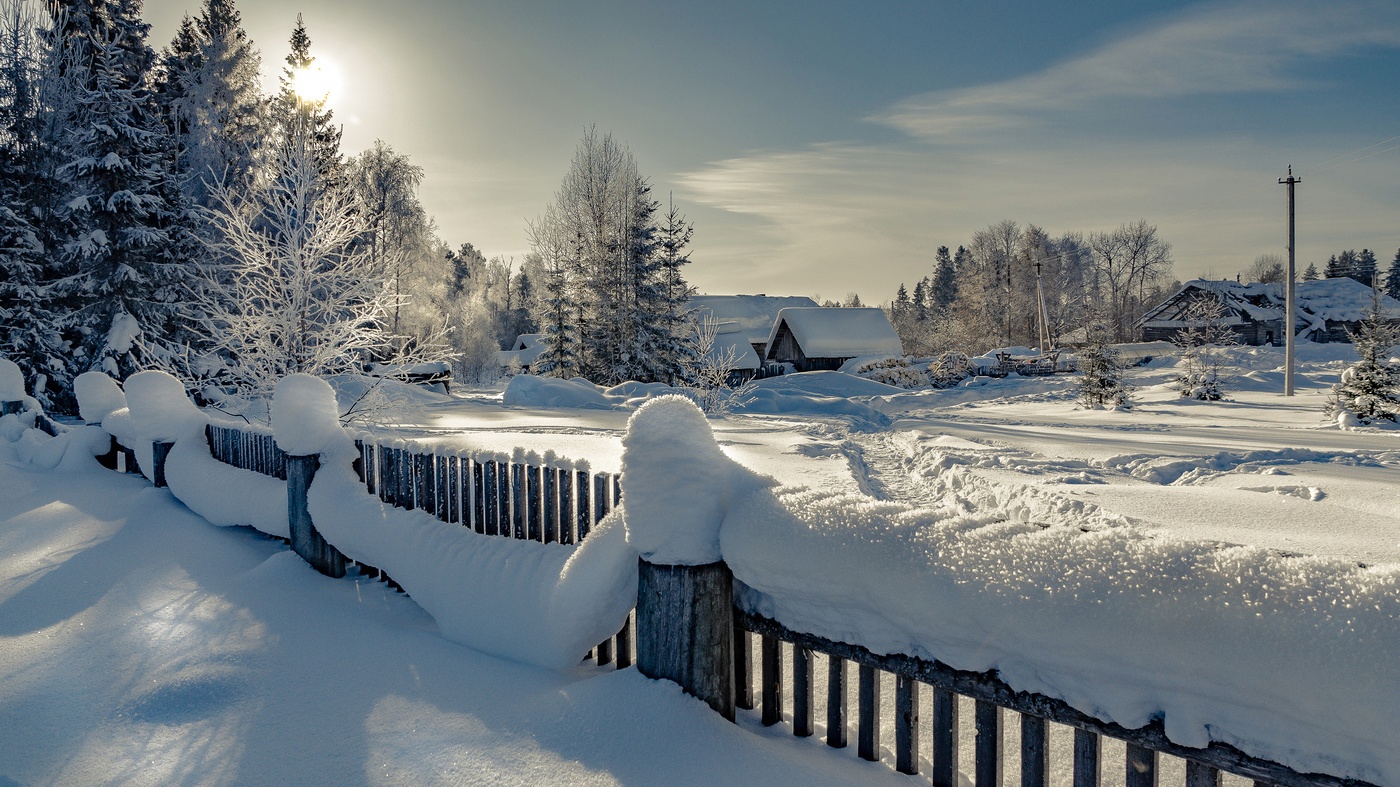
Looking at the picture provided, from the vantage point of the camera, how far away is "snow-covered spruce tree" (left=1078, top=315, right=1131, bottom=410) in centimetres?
2072

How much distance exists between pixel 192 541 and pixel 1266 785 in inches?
317

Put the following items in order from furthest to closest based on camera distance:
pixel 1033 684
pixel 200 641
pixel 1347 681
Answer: pixel 200 641
pixel 1033 684
pixel 1347 681

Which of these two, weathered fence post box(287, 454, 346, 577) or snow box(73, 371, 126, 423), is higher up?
snow box(73, 371, 126, 423)

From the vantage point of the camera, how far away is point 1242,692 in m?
1.75

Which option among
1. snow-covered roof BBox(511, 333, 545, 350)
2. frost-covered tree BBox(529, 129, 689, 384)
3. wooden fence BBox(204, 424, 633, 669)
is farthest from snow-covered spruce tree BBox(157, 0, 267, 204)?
snow-covered roof BBox(511, 333, 545, 350)

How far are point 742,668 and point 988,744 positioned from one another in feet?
3.78

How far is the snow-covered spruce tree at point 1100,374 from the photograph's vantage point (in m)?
20.7

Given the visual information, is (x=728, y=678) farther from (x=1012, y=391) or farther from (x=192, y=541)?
(x=1012, y=391)

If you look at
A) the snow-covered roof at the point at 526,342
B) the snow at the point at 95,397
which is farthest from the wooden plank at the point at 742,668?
the snow-covered roof at the point at 526,342

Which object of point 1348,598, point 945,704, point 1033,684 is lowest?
point 945,704

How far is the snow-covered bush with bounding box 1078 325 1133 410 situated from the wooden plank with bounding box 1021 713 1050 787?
2123 cm

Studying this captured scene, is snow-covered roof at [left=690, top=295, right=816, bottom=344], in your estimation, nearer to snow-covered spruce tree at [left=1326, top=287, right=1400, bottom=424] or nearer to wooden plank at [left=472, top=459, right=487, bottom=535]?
snow-covered spruce tree at [left=1326, top=287, right=1400, bottom=424]

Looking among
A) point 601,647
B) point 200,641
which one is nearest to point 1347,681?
point 601,647

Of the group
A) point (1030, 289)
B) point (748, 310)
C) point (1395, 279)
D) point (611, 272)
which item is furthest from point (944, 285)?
point (611, 272)
